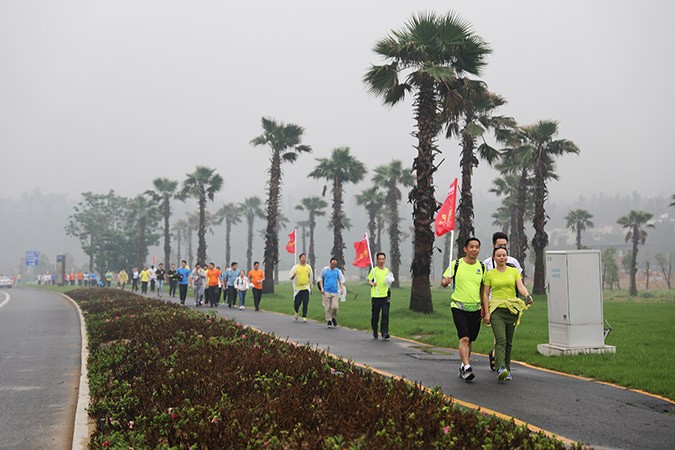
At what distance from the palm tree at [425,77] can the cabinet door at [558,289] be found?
32.0 ft

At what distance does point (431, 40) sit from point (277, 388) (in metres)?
17.8

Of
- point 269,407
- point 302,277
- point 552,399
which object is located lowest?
point 552,399

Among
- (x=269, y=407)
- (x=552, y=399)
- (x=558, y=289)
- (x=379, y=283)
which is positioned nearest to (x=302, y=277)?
(x=379, y=283)

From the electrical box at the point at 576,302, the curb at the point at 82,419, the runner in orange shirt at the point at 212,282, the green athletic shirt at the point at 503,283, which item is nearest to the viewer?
the curb at the point at 82,419

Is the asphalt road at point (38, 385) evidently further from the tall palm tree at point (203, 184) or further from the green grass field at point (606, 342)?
the tall palm tree at point (203, 184)

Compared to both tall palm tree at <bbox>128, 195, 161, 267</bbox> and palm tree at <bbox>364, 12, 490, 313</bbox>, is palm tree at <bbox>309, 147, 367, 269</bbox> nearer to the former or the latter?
palm tree at <bbox>364, 12, 490, 313</bbox>

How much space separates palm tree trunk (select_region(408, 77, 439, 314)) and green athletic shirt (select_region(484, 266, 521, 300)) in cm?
1266

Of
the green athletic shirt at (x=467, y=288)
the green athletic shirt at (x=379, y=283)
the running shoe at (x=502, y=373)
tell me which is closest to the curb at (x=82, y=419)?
the green athletic shirt at (x=467, y=288)

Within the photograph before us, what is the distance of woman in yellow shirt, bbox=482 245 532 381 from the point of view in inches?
348

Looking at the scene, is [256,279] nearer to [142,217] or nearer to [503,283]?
[503,283]

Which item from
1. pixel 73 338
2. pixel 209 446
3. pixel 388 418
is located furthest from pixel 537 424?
pixel 73 338

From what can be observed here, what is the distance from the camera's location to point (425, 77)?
22.3 metres

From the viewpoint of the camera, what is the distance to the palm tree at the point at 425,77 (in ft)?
71.9

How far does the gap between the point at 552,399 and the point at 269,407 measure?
12.0 feet
